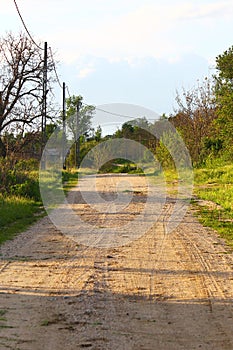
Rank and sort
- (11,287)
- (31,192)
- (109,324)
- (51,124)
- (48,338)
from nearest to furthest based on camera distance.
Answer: (48,338)
(109,324)
(11,287)
(31,192)
(51,124)

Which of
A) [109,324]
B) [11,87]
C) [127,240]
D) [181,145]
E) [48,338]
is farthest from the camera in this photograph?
[181,145]

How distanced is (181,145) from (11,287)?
3270 centimetres

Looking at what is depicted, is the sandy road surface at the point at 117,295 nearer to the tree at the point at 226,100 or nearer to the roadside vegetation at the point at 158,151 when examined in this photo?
the roadside vegetation at the point at 158,151

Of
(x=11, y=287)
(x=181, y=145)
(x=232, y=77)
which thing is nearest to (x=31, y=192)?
(x=232, y=77)

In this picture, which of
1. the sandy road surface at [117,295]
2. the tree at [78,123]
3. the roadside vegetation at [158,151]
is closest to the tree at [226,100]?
the roadside vegetation at [158,151]

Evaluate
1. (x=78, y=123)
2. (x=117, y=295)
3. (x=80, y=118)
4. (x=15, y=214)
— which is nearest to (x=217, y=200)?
(x=15, y=214)

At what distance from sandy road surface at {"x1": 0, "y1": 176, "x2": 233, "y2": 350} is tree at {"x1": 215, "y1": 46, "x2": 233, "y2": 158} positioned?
44.8 ft

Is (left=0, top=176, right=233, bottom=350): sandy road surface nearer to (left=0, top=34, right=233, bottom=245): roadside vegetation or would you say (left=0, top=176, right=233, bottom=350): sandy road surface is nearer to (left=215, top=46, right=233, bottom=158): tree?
(left=0, top=34, right=233, bottom=245): roadside vegetation

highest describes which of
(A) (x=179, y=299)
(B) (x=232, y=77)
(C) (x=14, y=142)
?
(B) (x=232, y=77)

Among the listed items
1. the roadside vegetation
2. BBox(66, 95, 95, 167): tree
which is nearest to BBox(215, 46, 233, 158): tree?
the roadside vegetation

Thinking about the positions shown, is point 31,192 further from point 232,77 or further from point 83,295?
point 83,295

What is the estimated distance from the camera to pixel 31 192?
20578 millimetres

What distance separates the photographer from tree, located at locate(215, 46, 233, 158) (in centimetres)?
2462

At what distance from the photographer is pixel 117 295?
6.98 m
